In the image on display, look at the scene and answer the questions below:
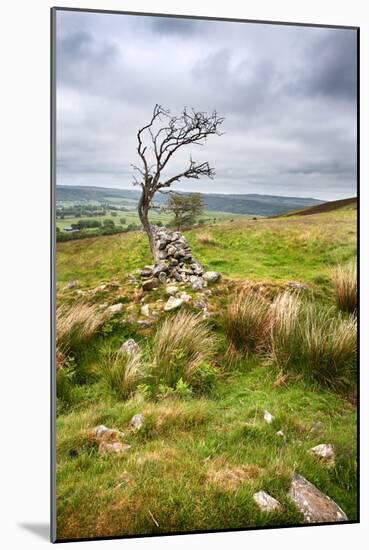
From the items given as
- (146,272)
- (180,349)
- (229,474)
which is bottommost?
(229,474)

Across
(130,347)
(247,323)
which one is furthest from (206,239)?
(130,347)

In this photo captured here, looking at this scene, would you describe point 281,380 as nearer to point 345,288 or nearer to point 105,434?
point 345,288

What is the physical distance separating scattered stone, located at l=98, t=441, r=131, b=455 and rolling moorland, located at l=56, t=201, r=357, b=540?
1cm

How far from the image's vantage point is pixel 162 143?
4629mm

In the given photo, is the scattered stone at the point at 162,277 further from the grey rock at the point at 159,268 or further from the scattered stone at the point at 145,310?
the scattered stone at the point at 145,310

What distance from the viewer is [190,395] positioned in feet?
15.0

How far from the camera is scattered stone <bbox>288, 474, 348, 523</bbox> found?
4516mm

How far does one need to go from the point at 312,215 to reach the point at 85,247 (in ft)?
4.74

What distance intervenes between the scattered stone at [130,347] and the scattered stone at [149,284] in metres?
0.33

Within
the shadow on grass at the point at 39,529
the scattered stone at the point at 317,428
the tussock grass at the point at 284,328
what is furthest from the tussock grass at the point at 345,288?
the shadow on grass at the point at 39,529

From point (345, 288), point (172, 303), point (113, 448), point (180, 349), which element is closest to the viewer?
point (113, 448)

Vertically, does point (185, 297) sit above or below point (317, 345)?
above

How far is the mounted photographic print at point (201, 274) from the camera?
4.41 meters

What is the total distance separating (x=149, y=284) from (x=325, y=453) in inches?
57.0
